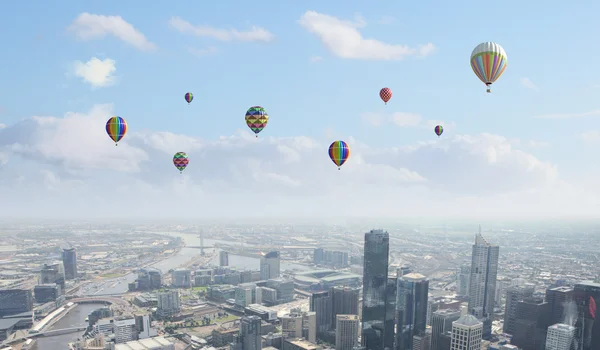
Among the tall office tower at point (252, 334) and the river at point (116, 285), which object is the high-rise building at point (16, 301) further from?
the tall office tower at point (252, 334)

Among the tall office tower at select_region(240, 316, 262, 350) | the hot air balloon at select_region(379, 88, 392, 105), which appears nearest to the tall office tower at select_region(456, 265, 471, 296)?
the tall office tower at select_region(240, 316, 262, 350)

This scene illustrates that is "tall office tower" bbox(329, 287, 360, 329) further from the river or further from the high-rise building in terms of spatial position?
the high-rise building

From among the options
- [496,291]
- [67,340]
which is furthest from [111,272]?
[496,291]

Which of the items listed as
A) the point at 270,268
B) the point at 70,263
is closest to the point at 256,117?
the point at 270,268

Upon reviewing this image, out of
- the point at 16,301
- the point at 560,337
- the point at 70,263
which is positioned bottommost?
the point at 16,301

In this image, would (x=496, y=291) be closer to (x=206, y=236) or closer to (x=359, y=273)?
(x=359, y=273)

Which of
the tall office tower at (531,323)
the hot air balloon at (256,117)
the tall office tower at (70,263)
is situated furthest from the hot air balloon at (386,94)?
the tall office tower at (70,263)

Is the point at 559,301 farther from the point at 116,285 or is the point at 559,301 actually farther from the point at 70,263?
the point at 70,263
